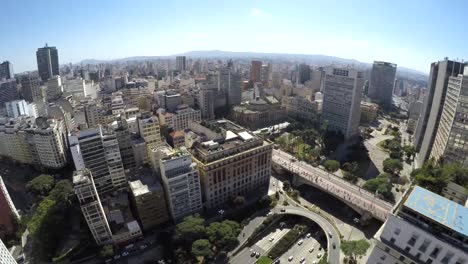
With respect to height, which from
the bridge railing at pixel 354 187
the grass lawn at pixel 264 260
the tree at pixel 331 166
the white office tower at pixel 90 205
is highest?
the white office tower at pixel 90 205

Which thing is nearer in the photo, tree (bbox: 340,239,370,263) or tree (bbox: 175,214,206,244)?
tree (bbox: 340,239,370,263)

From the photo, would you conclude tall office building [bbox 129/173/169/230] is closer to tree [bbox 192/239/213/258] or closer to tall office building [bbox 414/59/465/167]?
tree [bbox 192/239/213/258]

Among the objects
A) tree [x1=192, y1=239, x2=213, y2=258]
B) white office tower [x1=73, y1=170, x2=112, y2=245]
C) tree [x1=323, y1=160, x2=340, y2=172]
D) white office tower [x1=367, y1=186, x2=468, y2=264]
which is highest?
white office tower [x1=367, y1=186, x2=468, y2=264]

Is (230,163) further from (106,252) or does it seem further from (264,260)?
(106,252)

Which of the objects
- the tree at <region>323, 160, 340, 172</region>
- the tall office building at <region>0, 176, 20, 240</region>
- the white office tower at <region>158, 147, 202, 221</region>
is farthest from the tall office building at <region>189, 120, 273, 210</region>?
the tall office building at <region>0, 176, 20, 240</region>

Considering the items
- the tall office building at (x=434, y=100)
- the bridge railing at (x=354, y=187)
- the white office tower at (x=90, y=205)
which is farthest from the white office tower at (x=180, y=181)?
the tall office building at (x=434, y=100)

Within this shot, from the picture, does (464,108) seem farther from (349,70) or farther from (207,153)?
(207,153)

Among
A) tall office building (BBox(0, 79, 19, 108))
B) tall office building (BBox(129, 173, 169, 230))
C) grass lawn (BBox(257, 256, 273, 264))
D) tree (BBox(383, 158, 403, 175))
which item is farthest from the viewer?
tall office building (BBox(0, 79, 19, 108))

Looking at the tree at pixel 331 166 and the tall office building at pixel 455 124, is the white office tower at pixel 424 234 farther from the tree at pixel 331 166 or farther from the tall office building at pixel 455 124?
the tree at pixel 331 166
